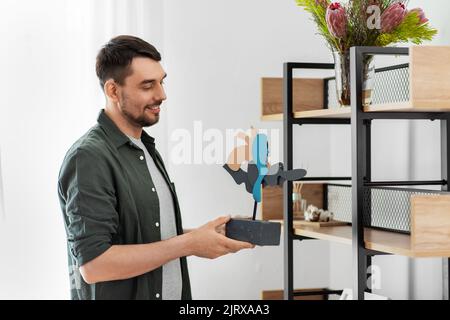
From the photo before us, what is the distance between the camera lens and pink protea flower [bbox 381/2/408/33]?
2.05 metres

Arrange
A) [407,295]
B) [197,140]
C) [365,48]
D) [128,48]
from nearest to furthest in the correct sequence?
[128,48]
[365,48]
[407,295]
[197,140]

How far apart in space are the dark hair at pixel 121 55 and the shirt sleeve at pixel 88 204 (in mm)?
224

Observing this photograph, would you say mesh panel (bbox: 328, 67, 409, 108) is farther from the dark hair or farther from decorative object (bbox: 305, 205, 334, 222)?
the dark hair

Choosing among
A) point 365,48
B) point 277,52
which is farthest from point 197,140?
point 365,48

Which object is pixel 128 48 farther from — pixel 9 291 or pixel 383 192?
pixel 9 291

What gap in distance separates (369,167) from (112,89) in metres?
1.13

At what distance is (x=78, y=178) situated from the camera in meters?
1.59

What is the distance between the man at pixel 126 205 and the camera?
1580 mm

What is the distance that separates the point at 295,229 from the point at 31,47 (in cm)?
118

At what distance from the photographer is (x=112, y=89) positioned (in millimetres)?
1742

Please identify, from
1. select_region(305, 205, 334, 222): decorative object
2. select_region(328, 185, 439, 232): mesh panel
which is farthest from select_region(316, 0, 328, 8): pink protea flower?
select_region(305, 205, 334, 222): decorative object

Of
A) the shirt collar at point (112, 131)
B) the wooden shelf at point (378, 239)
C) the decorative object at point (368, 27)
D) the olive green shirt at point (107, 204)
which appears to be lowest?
the wooden shelf at point (378, 239)

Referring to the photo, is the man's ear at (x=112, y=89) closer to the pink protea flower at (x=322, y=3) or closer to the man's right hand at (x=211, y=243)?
the man's right hand at (x=211, y=243)

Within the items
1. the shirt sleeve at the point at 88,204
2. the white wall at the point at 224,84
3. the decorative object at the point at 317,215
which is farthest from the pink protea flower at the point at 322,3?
the shirt sleeve at the point at 88,204
